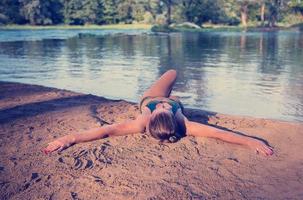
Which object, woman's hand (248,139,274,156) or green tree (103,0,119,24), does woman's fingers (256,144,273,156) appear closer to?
woman's hand (248,139,274,156)

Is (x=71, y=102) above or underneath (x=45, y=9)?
underneath

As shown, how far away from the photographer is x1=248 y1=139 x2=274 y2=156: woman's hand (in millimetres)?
4996

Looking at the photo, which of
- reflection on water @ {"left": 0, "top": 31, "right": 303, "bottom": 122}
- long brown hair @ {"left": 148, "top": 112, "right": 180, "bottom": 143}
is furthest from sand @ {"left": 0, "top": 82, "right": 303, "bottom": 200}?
reflection on water @ {"left": 0, "top": 31, "right": 303, "bottom": 122}

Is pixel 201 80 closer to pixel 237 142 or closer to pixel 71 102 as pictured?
pixel 71 102

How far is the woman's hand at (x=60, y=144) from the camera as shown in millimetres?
5034

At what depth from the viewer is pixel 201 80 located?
37.5ft

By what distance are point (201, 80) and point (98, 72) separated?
152 inches

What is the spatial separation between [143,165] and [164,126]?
2.09 feet

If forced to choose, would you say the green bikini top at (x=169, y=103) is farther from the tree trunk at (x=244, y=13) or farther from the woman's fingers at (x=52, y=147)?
the tree trunk at (x=244, y=13)

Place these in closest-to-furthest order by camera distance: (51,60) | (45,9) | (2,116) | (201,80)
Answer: (2,116) → (201,80) → (51,60) → (45,9)

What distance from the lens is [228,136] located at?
17.4ft

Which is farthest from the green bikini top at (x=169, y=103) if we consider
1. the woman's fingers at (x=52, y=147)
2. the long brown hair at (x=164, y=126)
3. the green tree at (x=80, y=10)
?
the green tree at (x=80, y=10)

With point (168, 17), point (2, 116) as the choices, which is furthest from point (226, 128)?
point (168, 17)

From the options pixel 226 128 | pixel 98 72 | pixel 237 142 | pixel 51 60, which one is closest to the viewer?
pixel 237 142
